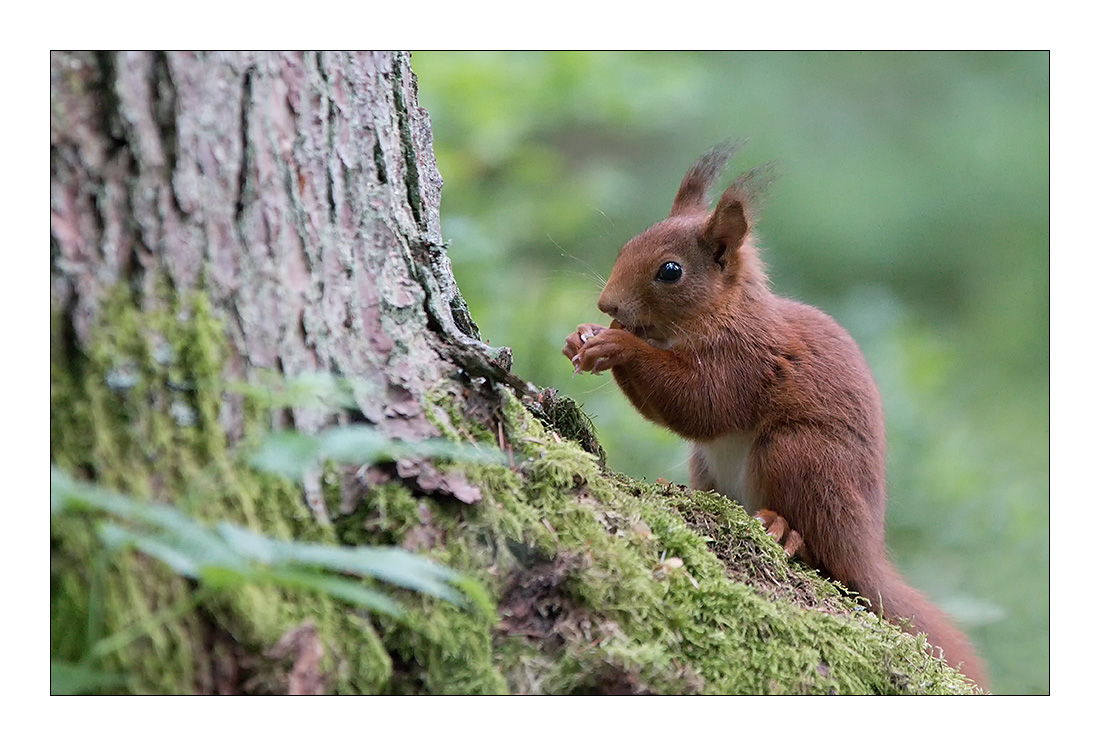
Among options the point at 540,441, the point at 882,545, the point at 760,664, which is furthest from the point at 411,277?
the point at 882,545

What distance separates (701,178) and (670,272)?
393mm

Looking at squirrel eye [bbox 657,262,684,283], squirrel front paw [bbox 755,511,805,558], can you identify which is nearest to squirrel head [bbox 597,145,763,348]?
squirrel eye [bbox 657,262,684,283]

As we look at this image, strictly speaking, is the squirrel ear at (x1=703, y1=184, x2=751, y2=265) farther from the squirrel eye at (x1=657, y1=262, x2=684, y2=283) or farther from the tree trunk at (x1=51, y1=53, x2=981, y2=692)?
the tree trunk at (x1=51, y1=53, x2=981, y2=692)

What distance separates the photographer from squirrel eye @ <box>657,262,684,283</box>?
2527 millimetres

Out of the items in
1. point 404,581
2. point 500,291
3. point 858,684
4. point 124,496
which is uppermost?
point 500,291

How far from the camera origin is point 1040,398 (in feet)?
13.8

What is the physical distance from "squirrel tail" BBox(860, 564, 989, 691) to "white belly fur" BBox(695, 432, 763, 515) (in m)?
0.34

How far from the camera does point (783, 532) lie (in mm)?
2223

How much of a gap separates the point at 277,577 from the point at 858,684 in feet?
3.38

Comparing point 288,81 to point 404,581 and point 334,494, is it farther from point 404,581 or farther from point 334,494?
point 404,581

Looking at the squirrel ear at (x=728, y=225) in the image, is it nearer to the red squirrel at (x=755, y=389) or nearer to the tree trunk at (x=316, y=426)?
the red squirrel at (x=755, y=389)

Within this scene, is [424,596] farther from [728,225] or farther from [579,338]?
[728,225]

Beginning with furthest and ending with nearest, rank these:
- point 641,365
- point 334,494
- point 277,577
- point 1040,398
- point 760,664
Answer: point 1040,398, point 641,365, point 760,664, point 334,494, point 277,577

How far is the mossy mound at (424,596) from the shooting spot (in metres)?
1.26
